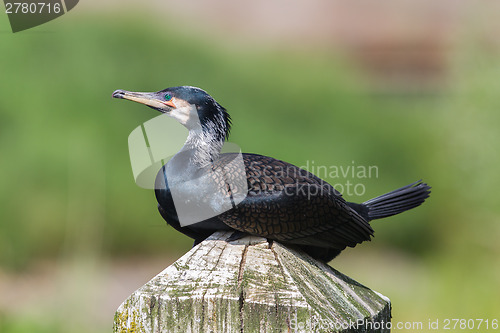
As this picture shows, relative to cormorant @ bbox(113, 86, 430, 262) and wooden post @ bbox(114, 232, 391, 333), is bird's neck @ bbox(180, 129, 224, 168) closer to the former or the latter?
cormorant @ bbox(113, 86, 430, 262)

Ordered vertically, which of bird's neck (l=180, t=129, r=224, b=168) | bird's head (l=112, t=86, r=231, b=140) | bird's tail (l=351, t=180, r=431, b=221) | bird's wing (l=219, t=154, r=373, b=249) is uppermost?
bird's head (l=112, t=86, r=231, b=140)

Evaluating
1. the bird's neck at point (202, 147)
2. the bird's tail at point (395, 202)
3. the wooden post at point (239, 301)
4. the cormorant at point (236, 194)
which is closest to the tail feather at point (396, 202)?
the bird's tail at point (395, 202)

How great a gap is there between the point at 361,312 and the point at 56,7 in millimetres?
4422

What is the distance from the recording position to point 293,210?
305 centimetres

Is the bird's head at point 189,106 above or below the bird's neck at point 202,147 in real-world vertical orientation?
above

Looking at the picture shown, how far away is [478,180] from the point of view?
6469mm

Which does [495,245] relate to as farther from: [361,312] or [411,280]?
[361,312]

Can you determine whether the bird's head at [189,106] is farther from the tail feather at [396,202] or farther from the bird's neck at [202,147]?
the tail feather at [396,202]

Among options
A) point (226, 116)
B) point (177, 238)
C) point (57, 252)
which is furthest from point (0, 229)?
point (226, 116)

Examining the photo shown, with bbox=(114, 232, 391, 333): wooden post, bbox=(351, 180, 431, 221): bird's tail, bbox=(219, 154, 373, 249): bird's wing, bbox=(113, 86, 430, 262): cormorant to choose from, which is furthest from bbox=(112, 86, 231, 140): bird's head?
bbox=(114, 232, 391, 333): wooden post

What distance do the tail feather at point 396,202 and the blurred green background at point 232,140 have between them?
197 cm

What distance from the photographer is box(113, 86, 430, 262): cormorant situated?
2.89 metres

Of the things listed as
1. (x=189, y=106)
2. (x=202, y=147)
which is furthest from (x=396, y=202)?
(x=189, y=106)

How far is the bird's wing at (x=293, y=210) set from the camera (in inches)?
112
